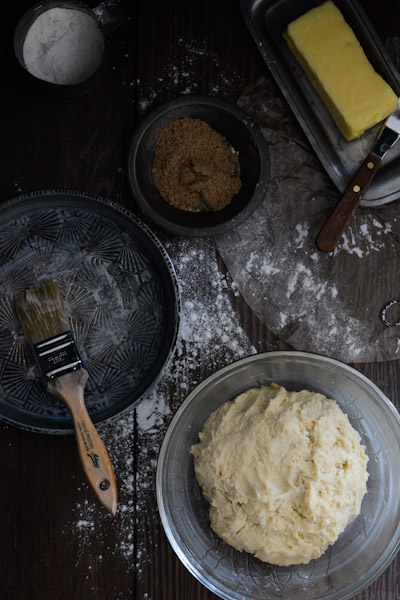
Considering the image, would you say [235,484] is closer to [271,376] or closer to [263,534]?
[263,534]

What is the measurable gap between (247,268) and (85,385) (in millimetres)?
442

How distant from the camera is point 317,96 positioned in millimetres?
1365

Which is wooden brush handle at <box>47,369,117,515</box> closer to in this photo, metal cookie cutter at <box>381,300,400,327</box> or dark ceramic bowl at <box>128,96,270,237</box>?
dark ceramic bowl at <box>128,96,270,237</box>

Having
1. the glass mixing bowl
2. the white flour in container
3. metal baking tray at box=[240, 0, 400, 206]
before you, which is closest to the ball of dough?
the glass mixing bowl

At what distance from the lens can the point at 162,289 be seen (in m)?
1.34

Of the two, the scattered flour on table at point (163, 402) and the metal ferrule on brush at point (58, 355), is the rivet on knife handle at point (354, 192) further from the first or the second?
the metal ferrule on brush at point (58, 355)

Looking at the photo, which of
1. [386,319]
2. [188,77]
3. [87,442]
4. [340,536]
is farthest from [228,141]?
[340,536]

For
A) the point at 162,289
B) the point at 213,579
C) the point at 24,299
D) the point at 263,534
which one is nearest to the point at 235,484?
the point at 263,534

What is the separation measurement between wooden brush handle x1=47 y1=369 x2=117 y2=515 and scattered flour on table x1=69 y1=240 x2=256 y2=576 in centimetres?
14

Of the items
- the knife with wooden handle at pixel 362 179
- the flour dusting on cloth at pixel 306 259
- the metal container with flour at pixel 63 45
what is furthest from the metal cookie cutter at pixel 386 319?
the metal container with flour at pixel 63 45

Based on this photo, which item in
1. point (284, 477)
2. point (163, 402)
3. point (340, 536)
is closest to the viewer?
point (284, 477)

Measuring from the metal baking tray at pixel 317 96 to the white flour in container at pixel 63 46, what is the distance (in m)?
0.35

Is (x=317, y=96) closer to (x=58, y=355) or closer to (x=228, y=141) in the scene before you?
(x=228, y=141)

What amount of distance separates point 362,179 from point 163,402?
0.66 m
